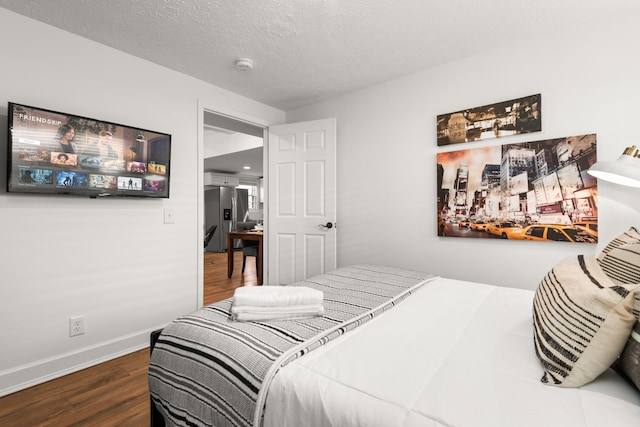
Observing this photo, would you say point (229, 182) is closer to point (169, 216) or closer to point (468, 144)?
point (169, 216)

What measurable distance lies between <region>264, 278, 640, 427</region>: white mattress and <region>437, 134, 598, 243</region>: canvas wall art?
4.69 ft

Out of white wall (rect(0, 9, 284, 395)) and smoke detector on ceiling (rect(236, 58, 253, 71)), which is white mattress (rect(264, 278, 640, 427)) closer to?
white wall (rect(0, 9, 284, 395))

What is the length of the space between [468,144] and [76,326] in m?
3.35

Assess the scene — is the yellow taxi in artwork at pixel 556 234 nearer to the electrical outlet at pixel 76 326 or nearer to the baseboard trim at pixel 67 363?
the baseboard trim at pixel 67 363

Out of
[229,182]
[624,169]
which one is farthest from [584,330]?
[229,182]

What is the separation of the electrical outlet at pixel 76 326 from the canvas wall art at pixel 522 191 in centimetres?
291

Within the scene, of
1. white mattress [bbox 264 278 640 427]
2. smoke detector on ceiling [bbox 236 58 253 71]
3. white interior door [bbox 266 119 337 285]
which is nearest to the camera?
white mattress [bbox 264 278 640 427]

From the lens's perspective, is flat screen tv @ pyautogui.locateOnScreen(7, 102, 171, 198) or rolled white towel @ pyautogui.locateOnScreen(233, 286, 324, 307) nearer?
rolled white towel @ pyautogui.locateOnScreen(233, 286, 324, 307)

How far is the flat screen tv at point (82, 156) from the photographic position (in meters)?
1.86

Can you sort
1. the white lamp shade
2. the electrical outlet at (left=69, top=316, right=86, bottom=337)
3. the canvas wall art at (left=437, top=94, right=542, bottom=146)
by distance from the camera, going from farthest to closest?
the canvas wall art at (left=437, top=94, right=542, bottom=146), the electrical outlet at (left=69, top=316, right=86, bottom=337), the white lamp shade

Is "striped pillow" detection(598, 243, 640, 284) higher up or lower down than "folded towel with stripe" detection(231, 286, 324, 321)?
higher up

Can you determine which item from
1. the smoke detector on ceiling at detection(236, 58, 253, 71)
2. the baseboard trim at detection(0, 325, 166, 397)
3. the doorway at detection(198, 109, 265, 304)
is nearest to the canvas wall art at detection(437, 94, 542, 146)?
the smoke detector on ceiling at detection(236, 58, 253, 71)

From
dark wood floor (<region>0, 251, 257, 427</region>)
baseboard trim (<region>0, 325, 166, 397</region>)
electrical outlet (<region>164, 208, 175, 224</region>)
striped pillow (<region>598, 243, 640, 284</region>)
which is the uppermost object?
electrical outlet (<region>164, 208, 175, 224</region>)

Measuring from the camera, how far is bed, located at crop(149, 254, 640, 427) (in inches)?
27.5
